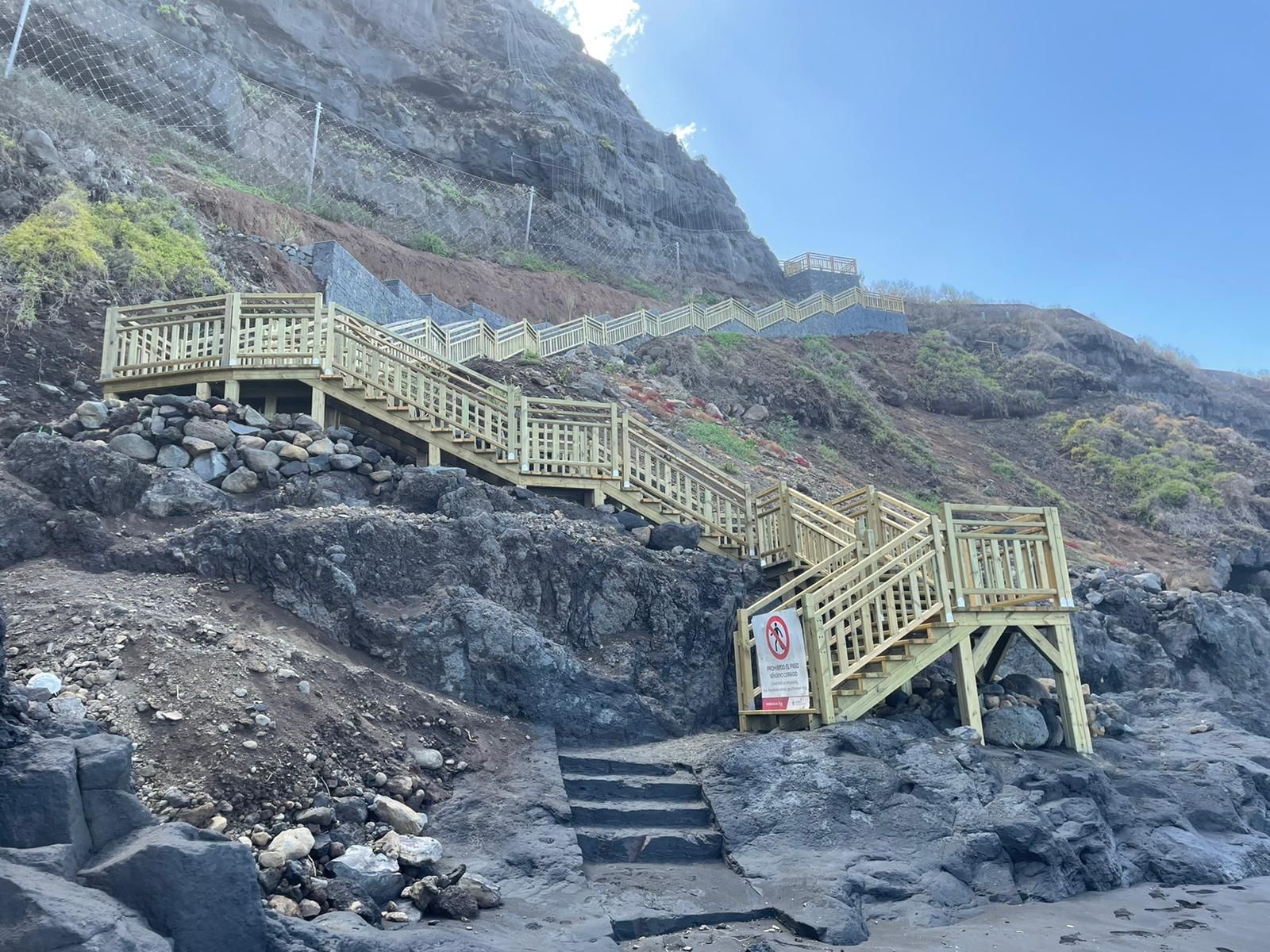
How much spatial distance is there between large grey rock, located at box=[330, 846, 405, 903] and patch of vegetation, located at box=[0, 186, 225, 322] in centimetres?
1132

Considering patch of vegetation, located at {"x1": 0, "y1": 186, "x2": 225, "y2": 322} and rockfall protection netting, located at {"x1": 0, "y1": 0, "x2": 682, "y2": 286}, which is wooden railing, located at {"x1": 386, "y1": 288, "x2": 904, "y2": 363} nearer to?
patch of vegetation, located at {"x1": 0, "y1": 186, "x2": 225, "y2": 322}

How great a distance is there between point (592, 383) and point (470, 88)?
3236 centimetres

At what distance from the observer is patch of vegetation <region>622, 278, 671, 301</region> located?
42844mm

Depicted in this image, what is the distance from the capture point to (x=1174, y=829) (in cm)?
911

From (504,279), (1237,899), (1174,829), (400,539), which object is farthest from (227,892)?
(504,279)

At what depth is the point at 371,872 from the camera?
5.78 metres

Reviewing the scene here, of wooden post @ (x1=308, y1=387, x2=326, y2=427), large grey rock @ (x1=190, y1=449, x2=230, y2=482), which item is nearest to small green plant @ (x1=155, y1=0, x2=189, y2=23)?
wooden post @ (x1=308, y1=387, x2=326, y2=427)

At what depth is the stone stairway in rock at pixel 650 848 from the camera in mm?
6543

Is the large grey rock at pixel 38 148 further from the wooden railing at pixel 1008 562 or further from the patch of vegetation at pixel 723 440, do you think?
the wooden railing at pixel 1008 562

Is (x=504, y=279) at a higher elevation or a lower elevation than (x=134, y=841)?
higher

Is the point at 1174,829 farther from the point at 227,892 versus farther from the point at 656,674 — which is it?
the point at 227,892

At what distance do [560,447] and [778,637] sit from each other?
14.6 ft

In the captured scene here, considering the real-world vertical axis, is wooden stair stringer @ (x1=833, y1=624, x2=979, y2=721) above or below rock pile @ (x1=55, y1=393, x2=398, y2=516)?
below

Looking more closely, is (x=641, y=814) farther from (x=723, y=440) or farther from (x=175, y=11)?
(x=175, y=11)
